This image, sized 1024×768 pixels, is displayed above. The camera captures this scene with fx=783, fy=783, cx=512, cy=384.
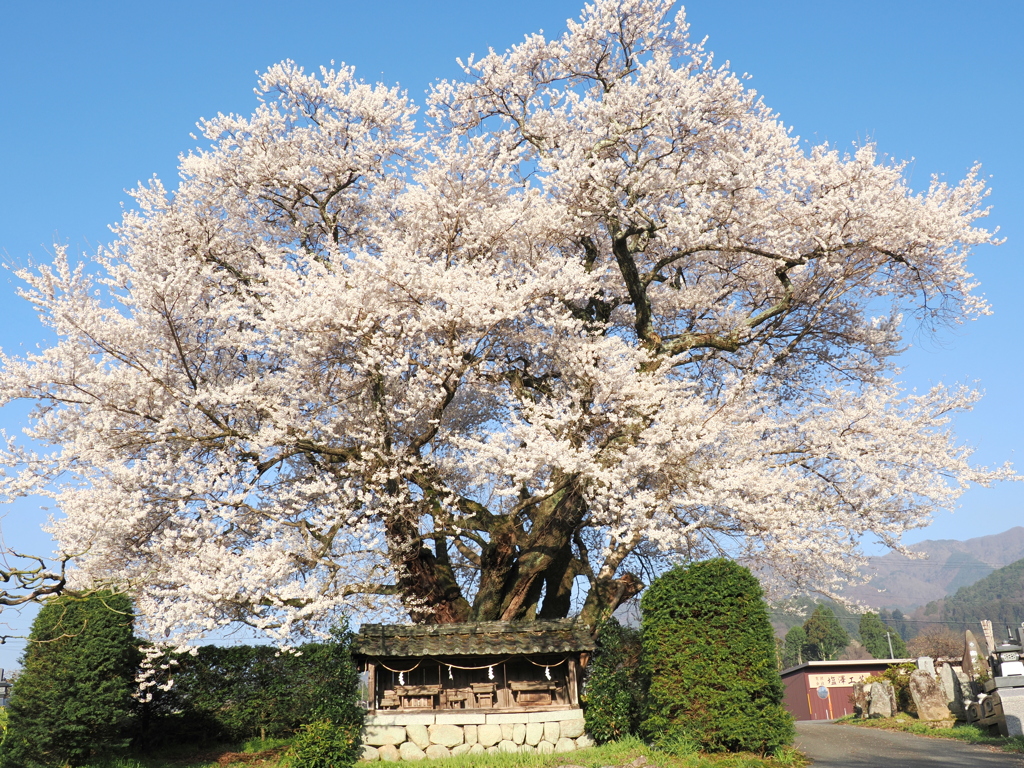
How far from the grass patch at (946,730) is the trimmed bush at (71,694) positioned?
13.8 m

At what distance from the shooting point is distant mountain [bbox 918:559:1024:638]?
150 metres

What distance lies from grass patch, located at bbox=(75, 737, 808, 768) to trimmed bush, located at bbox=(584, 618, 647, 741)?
29 cm

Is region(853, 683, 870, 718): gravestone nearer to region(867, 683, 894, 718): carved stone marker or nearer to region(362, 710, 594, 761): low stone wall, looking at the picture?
region(867, 683, 894, 718): carved stone marker

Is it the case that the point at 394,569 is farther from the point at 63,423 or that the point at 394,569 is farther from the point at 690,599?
the point at 63,423

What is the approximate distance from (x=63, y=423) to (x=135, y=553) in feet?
10.0

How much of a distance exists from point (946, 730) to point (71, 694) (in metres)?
15.0

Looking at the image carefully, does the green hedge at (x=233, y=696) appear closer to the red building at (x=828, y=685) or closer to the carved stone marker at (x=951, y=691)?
the carved stone marker at (x=951, y=691)

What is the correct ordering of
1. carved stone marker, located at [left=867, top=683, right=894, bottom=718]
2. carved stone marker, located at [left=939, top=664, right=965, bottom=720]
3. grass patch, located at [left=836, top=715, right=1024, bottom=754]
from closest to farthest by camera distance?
grass patch, located at [left=836, top=715, right=1024, bottom=754] < carved stone marker, located at [left=939, top=664, right=965, bottom=720] < carved stone marker, located at [left=867, top=683, right=894, bottom=718]

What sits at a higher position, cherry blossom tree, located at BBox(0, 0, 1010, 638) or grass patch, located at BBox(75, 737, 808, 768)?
cherry blossom tree, located at BBox(0, 0, 1010, 638)

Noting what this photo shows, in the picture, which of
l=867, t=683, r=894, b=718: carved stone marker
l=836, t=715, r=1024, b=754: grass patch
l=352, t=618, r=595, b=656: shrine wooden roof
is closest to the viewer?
l=836, t=715, r=1024, b=754: grass patch

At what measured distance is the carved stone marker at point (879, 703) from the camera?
732 inches

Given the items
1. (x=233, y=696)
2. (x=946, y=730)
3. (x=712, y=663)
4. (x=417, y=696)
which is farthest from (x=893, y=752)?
(x=233, y=696)

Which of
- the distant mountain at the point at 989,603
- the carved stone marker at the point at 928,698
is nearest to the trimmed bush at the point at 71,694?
the carved stone marker at the point at 928,698

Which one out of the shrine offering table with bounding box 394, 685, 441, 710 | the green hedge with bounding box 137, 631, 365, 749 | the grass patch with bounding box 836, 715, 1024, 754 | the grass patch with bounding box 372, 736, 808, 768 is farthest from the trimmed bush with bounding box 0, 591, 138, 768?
the grass patch with bounding box 836, 715, 1024, 754
